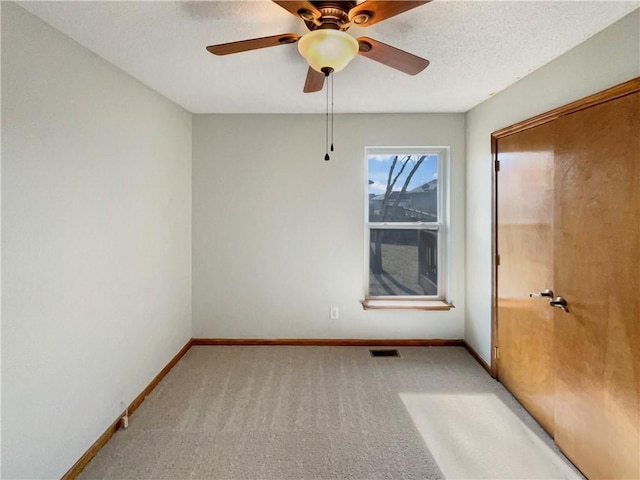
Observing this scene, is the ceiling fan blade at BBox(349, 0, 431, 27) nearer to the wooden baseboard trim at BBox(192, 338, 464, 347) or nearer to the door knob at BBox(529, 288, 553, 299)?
the door knob at BBox(529, 288, 553, 299)

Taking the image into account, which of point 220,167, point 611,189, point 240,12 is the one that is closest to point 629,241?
point 611,189

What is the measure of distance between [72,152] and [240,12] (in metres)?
1.18

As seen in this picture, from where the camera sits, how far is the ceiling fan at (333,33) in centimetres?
125

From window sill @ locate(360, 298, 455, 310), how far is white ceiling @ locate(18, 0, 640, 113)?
2017mm

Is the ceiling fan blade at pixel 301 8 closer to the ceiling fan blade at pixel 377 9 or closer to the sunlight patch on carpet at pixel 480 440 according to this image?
the ceiling fan blade at pixel 377 9

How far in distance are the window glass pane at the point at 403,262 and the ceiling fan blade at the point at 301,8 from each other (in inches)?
95.7

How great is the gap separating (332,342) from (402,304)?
2.79 ft

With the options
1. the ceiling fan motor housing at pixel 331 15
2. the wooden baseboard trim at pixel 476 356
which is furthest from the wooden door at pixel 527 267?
the ceiling fan motor housing at pixel 331 15

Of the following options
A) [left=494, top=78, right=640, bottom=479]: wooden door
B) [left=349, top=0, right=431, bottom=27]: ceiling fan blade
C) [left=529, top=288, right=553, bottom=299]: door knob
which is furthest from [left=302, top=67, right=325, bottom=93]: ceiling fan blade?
[left=529, top=288, right=553, bottom=299]: door knob

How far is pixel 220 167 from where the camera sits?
3.45 meters

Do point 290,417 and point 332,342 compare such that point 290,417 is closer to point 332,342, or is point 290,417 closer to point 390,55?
point 332,342

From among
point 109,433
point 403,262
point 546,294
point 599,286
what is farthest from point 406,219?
point 109,433

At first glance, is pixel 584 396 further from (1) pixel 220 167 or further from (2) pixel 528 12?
(1) pixel 220 167

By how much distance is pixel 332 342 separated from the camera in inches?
138
